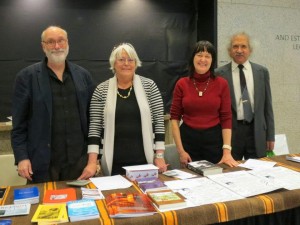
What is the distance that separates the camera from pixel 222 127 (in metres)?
2.19

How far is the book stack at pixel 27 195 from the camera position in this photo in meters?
1.38

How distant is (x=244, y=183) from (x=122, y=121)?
2.55 feet

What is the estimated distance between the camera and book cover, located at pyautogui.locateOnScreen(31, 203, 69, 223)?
118cm

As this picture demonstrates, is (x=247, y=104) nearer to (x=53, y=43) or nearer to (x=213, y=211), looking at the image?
(x=213, y=211)

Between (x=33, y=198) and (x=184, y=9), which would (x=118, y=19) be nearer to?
(x=184, y=9)

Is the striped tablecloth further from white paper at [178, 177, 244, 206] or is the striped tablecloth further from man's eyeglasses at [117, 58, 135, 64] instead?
man's eyeglasses at [117, 58, 135, 64]

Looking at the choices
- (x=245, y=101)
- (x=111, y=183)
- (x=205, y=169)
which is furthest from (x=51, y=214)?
(x=245, y=101)

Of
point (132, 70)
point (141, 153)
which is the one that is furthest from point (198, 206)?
point (132, 70)

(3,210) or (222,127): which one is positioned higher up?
(222,127)

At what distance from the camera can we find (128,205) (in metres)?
1.28

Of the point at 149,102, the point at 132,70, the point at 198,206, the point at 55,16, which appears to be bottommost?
the point at 198,206

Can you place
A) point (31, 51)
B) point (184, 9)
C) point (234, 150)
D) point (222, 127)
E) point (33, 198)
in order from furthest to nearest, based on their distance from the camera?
point (184, 9) → point (31, 51) → point (234, 150) → point (222, 127) → point (33, 198)

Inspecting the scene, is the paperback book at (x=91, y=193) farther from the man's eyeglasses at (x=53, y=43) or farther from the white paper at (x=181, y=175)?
the man's eyeglasses at (x=53, y=43)

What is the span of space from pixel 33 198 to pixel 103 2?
273 cm
